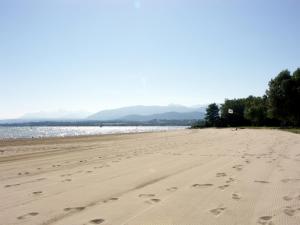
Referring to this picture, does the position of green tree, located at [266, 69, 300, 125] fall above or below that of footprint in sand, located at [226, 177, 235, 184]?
above

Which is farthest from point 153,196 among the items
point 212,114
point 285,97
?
point 212,114

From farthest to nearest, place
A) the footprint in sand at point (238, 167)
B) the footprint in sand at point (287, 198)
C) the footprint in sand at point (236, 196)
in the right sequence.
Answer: the footprint in sand at point (238, 167), the footprint in sand at point (236, 196), the footprint in sand at point (287, 198)

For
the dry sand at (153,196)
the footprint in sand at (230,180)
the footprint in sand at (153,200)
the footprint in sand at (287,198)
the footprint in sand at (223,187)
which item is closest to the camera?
the dry sand at (153,196)

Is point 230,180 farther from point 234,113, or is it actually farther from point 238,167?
point 234,113

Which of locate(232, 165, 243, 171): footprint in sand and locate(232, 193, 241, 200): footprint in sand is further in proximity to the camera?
locate(232, 165, 243, 171): footprint in sand

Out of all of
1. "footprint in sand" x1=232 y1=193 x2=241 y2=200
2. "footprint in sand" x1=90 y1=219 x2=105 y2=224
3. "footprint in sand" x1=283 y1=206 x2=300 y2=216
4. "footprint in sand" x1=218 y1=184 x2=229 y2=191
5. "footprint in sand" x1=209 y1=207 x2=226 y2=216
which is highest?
"footprint in sand" x1=90 y1=219 x2=105 y2=224

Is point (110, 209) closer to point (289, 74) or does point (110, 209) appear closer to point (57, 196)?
point (57, 196)

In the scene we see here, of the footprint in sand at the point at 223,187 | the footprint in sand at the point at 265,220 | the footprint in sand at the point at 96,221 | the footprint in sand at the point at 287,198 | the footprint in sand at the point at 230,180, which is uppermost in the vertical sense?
the footprint in sand at the point at 96,221

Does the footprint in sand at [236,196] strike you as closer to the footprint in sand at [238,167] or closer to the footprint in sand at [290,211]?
the footprint in sand at [290,211]

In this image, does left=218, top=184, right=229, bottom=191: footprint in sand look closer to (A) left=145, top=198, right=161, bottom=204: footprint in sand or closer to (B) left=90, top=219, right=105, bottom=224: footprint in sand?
(A) left=145, top=198, right=161, bottom=204: footprint in sand

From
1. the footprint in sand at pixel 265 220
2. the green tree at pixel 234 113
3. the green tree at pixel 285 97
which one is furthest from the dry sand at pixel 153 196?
the green tree at pixel 234 113

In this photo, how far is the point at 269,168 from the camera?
428 inches

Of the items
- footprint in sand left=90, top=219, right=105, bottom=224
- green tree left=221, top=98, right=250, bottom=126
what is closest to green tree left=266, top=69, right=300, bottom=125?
green tree left=221, top=98, right=250, bottom=126

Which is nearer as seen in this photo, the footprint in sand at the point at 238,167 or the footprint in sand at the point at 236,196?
the footprint in sand at the point at 236,196
